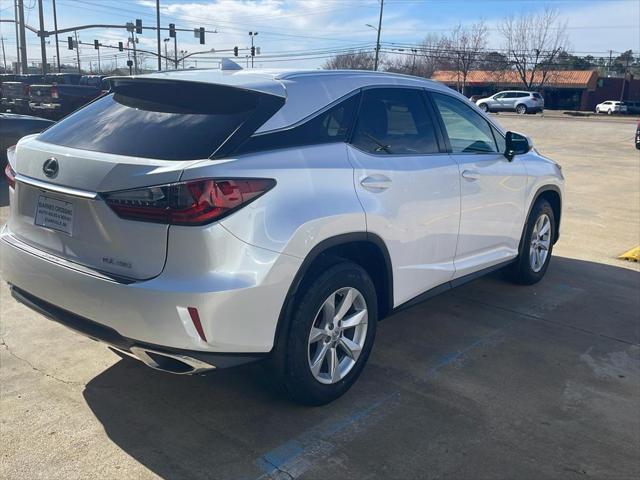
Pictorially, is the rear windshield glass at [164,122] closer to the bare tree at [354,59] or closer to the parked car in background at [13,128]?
the parked car in background at [13,128]

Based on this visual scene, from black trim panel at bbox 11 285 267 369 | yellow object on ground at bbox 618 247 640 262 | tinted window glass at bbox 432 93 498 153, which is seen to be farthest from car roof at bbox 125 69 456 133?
yellow object on ground at bbox 618 247 640 262

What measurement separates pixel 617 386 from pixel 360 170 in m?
2.14

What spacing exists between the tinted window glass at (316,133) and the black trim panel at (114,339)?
0.94 m

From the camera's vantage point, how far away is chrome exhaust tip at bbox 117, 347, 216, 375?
270 cm

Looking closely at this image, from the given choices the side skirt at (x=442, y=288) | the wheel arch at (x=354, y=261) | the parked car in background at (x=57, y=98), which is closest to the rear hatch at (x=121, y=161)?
the wheel arch at (x=354, y=261)

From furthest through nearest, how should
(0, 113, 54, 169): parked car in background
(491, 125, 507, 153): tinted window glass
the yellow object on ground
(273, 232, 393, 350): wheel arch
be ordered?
(0, 113, 54, 169): parked car in background → the yellow object on ground → (491, 125, 507, 153): tinted window glass → (273, 232, 393, 350): wheel arch

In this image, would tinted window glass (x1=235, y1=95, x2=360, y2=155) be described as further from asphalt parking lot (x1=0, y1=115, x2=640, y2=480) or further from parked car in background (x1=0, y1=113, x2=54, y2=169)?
parked car in background (x1=0, y1=113, x2=54, y2=169)

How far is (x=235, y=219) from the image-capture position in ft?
8.71

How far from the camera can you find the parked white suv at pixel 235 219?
2639mm

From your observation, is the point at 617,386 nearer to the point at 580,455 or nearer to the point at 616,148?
the point at 580,455

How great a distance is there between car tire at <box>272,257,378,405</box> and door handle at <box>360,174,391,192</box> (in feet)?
1.45

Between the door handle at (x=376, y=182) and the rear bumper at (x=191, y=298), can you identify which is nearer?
the rear bumper at (x=191, y=298)

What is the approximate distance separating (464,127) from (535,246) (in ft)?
5.53

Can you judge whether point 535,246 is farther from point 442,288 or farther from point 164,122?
point 164,122
